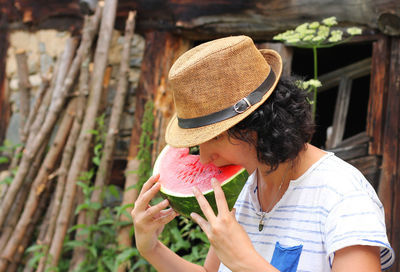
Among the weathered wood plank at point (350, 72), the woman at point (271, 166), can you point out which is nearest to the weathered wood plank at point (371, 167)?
the weathered wood plank at point (350, 72)

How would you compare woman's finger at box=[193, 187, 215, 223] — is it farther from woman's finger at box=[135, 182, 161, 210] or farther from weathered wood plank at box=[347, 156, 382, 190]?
weathered wood plank at box=[347, 156, 382, 190]

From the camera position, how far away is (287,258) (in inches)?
71.2

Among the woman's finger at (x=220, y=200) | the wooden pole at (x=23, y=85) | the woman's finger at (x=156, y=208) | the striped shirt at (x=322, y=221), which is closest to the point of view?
the striped shirt at (x=322, y=221)

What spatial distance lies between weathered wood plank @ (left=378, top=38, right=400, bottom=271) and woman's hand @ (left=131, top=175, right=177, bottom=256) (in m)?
2.18

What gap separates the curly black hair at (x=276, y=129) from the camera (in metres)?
1.83

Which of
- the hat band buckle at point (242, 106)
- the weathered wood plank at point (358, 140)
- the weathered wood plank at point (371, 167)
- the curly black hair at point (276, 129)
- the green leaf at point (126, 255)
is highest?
the hat band buckle at point (242, 106)

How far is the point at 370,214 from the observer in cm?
162

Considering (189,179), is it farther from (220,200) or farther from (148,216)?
(220,200)

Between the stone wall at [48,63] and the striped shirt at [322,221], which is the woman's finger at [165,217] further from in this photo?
the stone wall at [48,63]

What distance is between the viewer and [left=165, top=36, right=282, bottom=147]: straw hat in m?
1.78

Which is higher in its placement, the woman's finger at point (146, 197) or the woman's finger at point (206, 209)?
the woman's finger at point (206, 209)

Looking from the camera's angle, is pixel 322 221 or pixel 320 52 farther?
pixel 320 52

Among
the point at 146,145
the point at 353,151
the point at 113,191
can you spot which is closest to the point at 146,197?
the point at 353,151

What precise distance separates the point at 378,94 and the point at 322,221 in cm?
247
